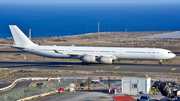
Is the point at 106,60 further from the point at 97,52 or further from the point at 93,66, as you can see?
the point at 97,52

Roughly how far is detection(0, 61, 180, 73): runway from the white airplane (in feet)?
5.08

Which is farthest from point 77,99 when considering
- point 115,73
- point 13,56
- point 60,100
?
point 13,56

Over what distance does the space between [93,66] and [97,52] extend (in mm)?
3467

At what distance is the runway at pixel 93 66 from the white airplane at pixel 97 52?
61.0 inches

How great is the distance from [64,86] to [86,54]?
22.6 m

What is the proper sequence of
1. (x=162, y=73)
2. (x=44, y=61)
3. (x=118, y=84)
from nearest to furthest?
(x=118, y=84), (x=162, y=73), (x=44, y=61)

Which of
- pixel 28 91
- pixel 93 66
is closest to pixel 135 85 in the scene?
pixel 28 91

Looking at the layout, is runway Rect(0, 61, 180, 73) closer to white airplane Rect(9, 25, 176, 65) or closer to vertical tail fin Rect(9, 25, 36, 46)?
white airplane Rect(9, 25, 176, 65)

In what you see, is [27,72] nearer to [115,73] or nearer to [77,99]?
[115,73]

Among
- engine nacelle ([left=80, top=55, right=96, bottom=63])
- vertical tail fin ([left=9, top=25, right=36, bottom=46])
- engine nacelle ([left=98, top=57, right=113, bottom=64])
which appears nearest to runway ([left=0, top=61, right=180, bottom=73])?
engine nacelle ([left=98, top=57, right=113, bottom=64])

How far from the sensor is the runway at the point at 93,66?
56000mm

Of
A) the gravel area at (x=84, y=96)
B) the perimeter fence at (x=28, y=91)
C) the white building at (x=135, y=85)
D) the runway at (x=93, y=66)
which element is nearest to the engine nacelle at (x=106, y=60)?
the runway at (x=93, y=66)

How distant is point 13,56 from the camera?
73125 millimetres

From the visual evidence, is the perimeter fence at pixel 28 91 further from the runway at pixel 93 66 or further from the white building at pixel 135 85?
the runway at pixel 93 66
